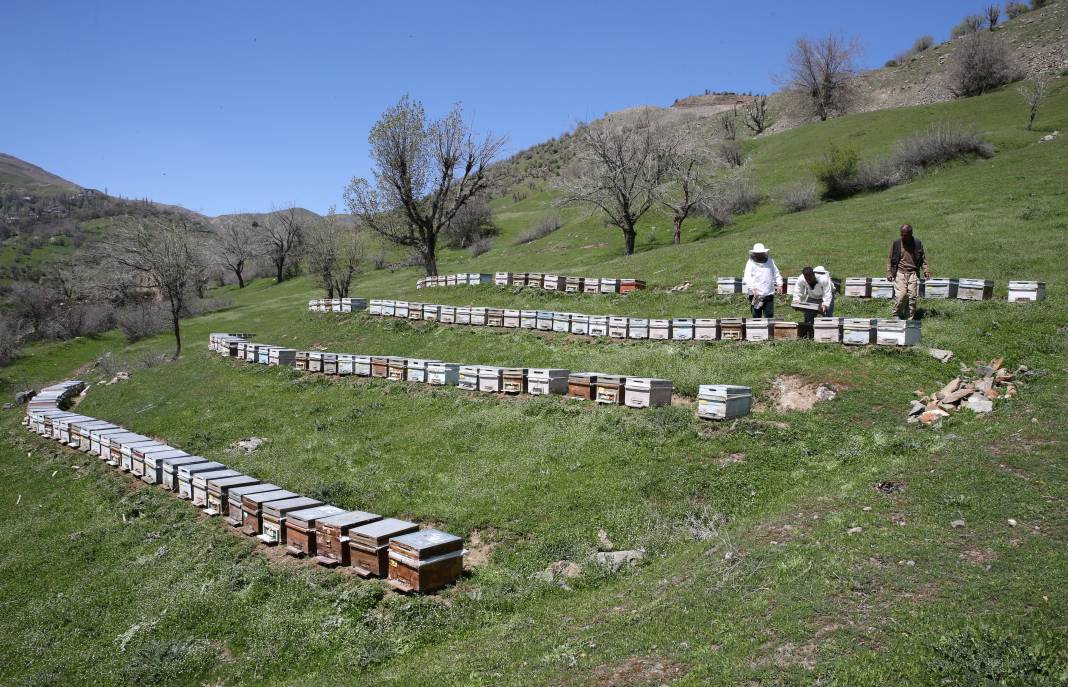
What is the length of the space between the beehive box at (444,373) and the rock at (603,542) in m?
10.1

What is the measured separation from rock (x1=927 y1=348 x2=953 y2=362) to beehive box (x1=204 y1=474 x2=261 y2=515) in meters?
17.0

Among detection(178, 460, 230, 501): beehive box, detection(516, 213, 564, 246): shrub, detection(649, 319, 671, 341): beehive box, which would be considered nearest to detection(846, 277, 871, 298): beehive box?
detection(649, 319, 671, 341): beehive box

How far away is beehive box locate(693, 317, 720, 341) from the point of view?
20.6 m

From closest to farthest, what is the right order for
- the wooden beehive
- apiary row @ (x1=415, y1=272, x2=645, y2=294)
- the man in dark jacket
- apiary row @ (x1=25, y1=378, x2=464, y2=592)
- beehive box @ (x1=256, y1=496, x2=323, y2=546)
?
the wooden beehive < apiary row @ (x1=25, y1=378, x2=464, y2=592) < beehive box @ (x1=256, y1=496, x2=323, y2=546) < the man in dark jacket < apiary row @ (x1=415, y1=272, x2=645, y2=294)

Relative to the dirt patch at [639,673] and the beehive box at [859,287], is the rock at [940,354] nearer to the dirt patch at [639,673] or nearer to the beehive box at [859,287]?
the beehive box at [859,287]

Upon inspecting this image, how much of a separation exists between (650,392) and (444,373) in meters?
7.54

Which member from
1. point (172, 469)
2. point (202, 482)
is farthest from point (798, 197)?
point (202, 482)

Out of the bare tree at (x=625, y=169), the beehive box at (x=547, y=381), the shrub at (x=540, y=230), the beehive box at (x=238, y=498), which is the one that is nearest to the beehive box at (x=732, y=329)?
the beehive box at (x=547, y=381)

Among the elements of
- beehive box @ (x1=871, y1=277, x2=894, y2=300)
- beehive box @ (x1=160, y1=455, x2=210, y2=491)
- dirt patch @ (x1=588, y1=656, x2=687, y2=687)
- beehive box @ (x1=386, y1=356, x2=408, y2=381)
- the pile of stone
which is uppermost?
beehive box @ (x1=871, y1=277, x2=894, y2=300)

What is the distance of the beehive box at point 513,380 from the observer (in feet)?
63.2

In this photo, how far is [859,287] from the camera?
23.3 meters

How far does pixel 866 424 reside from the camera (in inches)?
568

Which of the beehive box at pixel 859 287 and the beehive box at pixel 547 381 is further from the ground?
the beehive box at pixel 859 287

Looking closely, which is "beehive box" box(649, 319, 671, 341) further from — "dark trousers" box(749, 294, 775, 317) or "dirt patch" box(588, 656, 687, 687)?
"dirt patch" box(588, 656, 687, 687)
